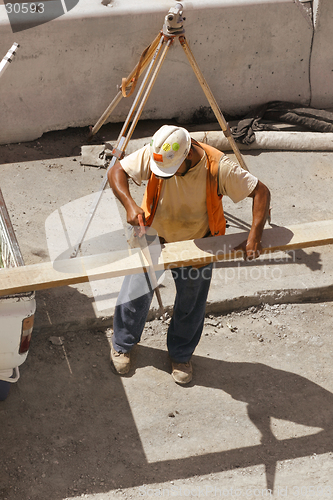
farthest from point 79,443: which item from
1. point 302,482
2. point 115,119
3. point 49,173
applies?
point 115,119

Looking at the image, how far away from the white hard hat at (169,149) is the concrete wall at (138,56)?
13.1 ft

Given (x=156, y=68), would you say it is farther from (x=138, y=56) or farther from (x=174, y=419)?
(x=174, y=419)

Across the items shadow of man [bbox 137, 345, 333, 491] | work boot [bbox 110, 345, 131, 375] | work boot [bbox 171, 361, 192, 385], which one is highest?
work boot [bbox 110, 345, 131, 375]

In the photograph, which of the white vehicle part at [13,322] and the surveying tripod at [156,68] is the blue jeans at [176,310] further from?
the surveying tripod at [156,68]

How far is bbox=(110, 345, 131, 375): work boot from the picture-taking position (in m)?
4.52

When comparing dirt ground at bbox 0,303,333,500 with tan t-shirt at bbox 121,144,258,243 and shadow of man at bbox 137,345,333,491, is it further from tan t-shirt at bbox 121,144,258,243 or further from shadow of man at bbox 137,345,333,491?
tan t-shirt at bbox 121,144,258,243

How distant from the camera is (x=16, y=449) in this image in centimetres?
391

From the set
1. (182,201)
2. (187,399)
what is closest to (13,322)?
(182,201)

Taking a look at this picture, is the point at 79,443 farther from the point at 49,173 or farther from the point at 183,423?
A: the point at 49,173

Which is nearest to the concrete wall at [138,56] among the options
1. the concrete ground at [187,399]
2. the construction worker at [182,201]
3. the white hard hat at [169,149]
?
the concrete ground at [187,399]

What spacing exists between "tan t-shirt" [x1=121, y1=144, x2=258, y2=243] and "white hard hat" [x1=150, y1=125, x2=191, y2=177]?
21 centimetres

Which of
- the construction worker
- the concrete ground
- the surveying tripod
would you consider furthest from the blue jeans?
the surveying tripod

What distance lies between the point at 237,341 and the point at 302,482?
4.58 feet

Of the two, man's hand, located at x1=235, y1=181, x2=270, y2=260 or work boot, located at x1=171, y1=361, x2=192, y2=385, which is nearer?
man's hand, located at x1=235, y1=181, x2=270, y2=260
